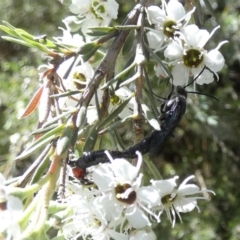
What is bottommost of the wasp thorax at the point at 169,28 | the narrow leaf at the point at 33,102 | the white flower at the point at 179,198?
the white flower at the point at 179,198

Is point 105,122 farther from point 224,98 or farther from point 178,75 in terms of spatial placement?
point 224,98

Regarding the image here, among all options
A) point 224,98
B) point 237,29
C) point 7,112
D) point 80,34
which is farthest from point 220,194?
point 80,34

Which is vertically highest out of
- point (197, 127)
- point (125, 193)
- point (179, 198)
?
point (125, 193)

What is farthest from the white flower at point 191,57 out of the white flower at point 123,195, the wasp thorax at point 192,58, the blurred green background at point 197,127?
the blurred green background at point 197,127

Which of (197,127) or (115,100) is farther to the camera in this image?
(197,127)

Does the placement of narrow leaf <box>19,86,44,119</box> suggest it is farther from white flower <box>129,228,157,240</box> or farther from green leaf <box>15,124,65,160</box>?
white flower <box>129,228,157,240</box>

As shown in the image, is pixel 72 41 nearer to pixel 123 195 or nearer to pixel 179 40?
pixel 179 40

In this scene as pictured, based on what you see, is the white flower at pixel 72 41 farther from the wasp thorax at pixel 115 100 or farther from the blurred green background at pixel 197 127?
the blurred green background at pixel 197 127

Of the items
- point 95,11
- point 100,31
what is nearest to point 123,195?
point 100,31
